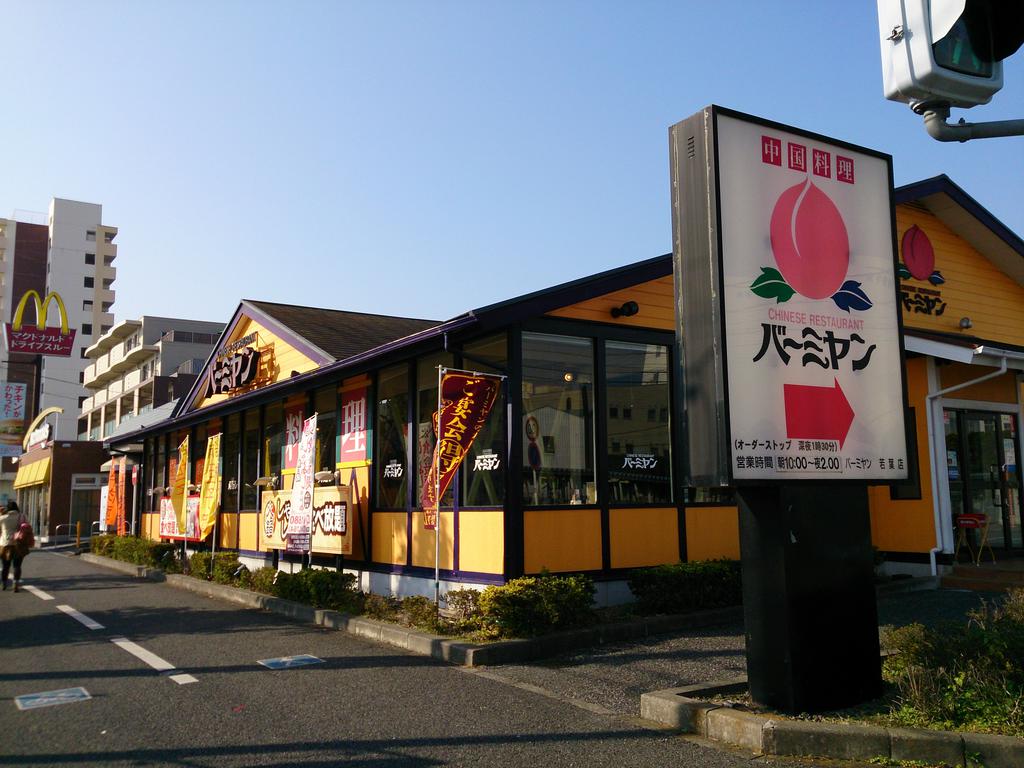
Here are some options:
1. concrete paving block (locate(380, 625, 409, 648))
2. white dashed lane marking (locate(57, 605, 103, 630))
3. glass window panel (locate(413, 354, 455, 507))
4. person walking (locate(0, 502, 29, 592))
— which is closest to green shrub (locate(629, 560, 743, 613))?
concrete paving block (locate(380, 625, 409, 648))

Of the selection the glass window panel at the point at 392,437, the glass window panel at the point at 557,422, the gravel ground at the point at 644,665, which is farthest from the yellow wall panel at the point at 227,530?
the gravel ground at the point at 644,665

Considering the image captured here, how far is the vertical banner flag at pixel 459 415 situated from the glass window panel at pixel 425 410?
164cm

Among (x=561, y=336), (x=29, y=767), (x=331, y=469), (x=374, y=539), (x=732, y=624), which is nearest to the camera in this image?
(x=29, y=767)

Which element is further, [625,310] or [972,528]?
[972,528]

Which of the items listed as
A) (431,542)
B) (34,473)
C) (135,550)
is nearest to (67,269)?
(34,473)

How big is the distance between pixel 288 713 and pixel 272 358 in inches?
527

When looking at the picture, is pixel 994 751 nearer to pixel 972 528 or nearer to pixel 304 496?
pixel 972 528

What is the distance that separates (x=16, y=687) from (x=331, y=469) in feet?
24.4

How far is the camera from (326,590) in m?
12.1

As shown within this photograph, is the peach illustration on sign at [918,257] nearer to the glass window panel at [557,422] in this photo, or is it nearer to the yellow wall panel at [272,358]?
the glass window panel at [557,422]

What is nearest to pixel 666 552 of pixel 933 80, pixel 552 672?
pixel 552 672

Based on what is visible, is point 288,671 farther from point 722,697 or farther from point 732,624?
point 732,624

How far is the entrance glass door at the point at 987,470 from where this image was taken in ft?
42.8

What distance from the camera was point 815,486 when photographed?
20.6 feet
